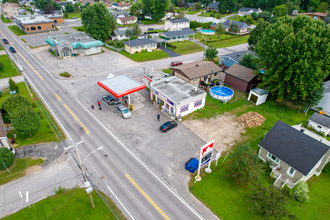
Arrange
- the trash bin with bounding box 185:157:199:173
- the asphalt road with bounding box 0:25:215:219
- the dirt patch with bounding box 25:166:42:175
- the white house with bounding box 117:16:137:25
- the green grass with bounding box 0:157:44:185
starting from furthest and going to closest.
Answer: the white house with bounding box 117:16:137:25 → the trash bin with bounding box 185:157:199:173 → the dirt patch with bounding box 25:166:42:175 → the green grass with bounding box 0:157:44:185 → the asphalt road with bounding box 0:25:215:219

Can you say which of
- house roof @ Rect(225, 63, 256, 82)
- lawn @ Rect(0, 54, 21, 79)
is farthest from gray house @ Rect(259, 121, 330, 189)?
lawn @ Rect(0, 54, 21, 79)

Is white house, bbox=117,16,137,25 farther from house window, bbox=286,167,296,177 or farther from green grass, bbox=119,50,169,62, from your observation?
house window, bbox=286,167,296,177

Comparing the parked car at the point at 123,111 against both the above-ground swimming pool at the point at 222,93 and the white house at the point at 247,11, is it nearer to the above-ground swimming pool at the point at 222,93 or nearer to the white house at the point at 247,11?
the above-ground swimming pool at the point at 222,93

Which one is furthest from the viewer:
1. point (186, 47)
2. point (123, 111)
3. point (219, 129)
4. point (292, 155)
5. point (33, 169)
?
point (186, 47)

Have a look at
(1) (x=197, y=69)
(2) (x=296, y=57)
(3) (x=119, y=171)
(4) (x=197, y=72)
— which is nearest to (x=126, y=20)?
(1) (x=197, y=69)

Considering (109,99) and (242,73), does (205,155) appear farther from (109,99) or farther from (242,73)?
(242,73)

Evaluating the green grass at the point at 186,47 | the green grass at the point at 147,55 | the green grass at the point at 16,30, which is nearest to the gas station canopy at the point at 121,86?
the green grass at the point at 147,55

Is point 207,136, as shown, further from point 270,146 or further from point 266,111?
point 266,111
